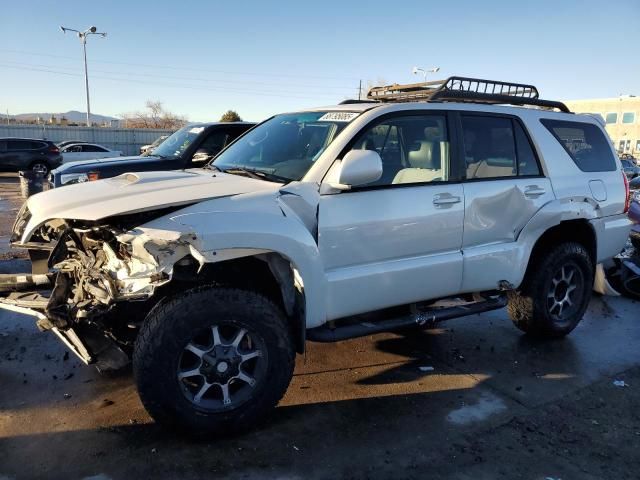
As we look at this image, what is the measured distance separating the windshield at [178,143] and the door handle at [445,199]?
559 cm

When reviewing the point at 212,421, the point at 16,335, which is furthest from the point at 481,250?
the point at 16,335

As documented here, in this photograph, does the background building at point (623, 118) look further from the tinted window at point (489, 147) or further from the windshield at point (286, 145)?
the windshield at point (286, 145)

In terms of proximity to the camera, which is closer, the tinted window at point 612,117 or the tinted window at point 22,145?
the tinted window at point 22,145

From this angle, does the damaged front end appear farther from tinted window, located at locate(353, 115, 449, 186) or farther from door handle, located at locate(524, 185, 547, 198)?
door handle, located at locate(524, 185, 547, 198)

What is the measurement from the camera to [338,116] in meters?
4.00

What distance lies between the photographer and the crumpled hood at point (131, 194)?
304cm

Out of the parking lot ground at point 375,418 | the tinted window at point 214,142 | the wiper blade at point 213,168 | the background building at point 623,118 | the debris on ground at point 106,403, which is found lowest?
the parking lot ground at point 375,418

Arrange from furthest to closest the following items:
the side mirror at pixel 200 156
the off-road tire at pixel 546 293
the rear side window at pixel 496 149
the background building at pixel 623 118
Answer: the background building at pixel 623 118 → the side mirror at pixel 200 156 → the off-road tire at pixel 546 293 → the rear side window at pixel 496 149

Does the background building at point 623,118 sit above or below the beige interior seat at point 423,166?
above

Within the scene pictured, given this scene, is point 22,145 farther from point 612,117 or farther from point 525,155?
point 612,117

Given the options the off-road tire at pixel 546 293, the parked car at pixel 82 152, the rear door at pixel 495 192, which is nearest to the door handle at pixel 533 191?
the rear door at pixel 495 192

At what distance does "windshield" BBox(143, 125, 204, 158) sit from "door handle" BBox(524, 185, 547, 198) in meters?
5.68

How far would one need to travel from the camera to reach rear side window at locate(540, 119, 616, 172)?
492cm

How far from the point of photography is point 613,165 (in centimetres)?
525
